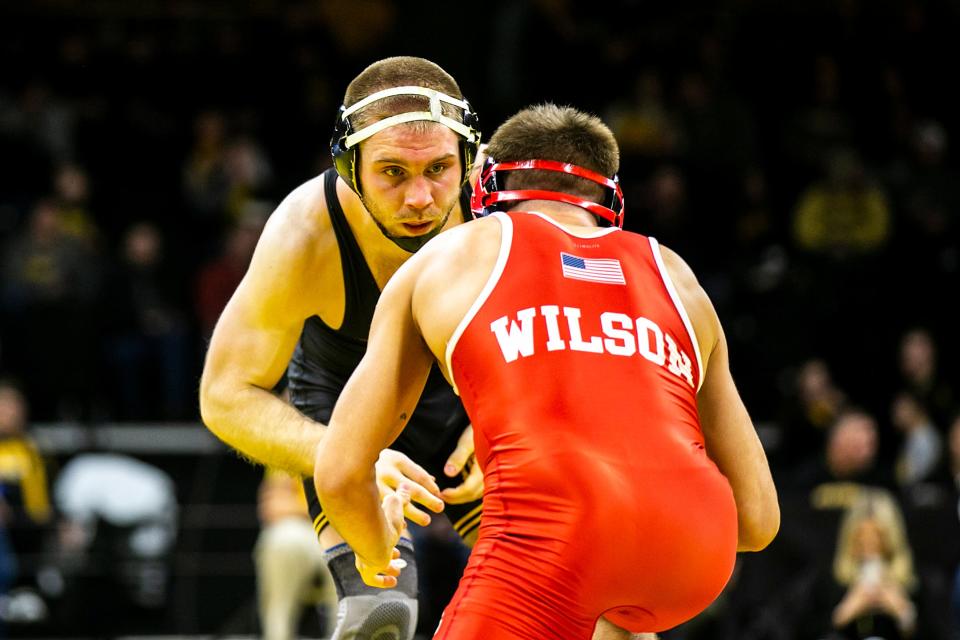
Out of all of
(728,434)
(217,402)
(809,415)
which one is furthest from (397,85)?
(809,415)

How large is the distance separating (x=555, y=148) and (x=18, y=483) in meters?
8.14

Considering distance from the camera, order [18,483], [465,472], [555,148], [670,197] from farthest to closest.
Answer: [670,197] < [18,483] < [465,472] < [555,148]

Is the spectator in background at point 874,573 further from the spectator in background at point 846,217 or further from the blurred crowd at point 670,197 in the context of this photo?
the spectator in background at point 846,217

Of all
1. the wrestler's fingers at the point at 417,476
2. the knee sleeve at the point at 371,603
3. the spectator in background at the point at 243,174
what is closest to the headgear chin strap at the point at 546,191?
the wrestler's fingers at the point at 417,476

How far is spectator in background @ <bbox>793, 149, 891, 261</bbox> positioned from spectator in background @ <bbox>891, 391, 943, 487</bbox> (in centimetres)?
188

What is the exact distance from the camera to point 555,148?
11.0 feet

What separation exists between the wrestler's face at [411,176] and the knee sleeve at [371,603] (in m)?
0.96

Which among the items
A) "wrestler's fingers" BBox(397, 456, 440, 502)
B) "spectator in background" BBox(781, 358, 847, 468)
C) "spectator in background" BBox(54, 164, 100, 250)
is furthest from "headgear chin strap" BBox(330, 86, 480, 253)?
"spectator in background" BBox(54, 164, 100, 250)

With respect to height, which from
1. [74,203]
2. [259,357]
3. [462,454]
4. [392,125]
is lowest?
[462,454]

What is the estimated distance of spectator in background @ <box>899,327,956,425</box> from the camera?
11.0 m

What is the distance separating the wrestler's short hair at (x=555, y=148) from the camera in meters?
3.36

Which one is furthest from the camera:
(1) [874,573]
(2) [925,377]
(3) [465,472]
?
(2) [925,377]

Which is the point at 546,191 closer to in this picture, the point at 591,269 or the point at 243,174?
the point at 591,269

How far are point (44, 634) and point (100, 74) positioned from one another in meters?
5.71
